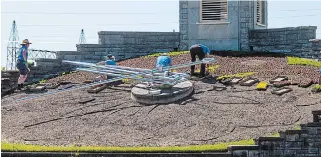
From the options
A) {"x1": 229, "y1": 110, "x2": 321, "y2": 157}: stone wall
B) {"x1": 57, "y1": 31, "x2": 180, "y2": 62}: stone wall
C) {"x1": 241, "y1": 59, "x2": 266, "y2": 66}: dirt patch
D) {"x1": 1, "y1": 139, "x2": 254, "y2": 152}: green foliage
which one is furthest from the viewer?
{"x1": 57, "y1": 31, "x2": 180, "y2": 62}: stone wall

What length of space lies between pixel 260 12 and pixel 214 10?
9.03ft

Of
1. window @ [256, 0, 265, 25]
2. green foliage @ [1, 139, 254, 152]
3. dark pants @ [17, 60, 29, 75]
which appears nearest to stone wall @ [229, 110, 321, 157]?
green foliage @ [1, 139, 254, 152]

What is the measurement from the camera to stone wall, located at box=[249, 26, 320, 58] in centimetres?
2656

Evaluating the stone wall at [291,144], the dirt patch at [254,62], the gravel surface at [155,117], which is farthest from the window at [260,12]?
the stone wall at [291,144]

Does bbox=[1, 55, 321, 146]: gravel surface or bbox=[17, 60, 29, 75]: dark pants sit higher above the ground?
bbox=[17, 60, 29, 75]: dark pants

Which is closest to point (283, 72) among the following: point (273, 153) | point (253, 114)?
point (253, 114)

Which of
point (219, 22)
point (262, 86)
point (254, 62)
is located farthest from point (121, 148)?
point (219, 22)

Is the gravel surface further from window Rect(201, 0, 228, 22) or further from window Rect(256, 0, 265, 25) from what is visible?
window Rect(256, 0, 265, 25)

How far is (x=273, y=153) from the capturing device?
14.0 meters

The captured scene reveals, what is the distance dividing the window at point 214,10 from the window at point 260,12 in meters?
2.03

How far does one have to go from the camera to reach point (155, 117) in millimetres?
16875

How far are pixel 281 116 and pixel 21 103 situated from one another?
7949mm

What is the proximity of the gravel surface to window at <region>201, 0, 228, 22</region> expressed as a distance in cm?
788

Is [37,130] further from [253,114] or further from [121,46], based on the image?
[121,46]
